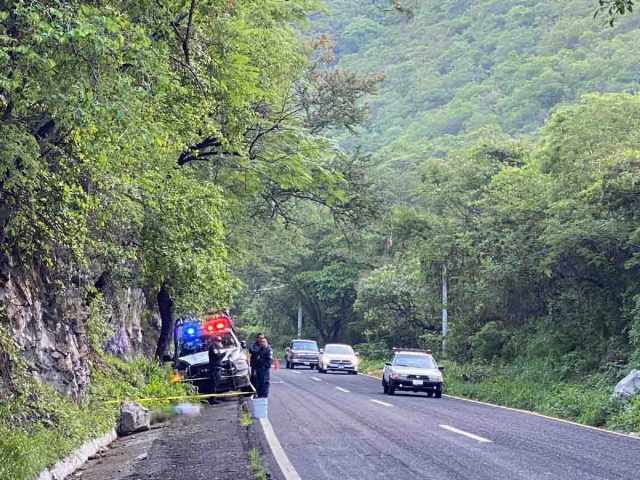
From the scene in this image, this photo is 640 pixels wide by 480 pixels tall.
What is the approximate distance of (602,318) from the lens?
26328mm

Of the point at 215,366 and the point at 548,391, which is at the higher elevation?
the point at 215,366

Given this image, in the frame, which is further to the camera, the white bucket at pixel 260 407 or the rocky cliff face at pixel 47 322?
the white bucket at pixel 260 407

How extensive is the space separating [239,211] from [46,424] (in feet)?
40.7

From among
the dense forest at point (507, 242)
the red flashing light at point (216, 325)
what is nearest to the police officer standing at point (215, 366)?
the red flashing light at point (216, 325)

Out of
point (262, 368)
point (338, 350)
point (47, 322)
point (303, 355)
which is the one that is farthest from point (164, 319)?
point (303, 355)

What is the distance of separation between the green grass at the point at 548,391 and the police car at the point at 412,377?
1.64 m

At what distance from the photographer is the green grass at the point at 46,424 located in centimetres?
976

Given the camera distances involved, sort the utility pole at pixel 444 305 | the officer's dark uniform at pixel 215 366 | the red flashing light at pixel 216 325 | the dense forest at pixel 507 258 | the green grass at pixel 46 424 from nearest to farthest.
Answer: the green grass at pixel 46 424 < the officer's dark uniform at pixel 215 366 < the red flashing light at pixel 216 325 < the dense forest at pixel 507 258 < the utility pole at pixel 444 305

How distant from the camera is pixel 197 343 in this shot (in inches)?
950

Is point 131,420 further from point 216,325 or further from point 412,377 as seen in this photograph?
point 412,377

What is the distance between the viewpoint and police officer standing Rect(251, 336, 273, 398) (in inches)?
736

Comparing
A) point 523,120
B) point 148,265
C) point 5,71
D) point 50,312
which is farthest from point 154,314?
point 523,120

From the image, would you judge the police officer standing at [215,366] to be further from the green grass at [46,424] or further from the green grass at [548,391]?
the green grass at [548,391]

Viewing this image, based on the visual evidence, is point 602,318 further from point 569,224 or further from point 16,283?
point 16,283
